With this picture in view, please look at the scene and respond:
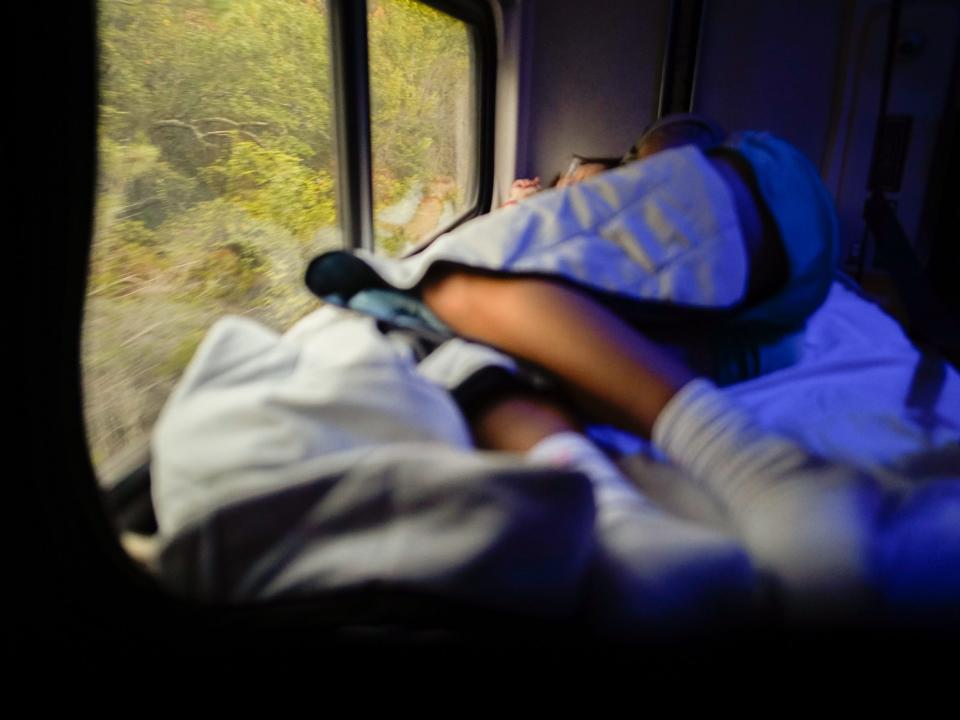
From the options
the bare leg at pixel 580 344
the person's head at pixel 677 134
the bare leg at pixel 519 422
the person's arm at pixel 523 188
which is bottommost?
the bare leg at pixel 519 422

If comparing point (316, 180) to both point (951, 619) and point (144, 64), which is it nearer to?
point (144, 64)

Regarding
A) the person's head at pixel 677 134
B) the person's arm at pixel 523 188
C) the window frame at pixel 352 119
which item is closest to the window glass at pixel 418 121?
the window frame at pixel 352 119

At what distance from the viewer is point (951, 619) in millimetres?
491

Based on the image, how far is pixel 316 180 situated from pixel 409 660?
1281mm

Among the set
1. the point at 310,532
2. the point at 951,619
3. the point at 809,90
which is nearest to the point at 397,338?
the point at 310,532

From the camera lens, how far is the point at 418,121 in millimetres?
2074

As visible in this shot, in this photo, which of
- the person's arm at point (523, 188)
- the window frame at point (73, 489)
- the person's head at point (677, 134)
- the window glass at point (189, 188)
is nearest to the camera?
the window frame at point (73, 489)

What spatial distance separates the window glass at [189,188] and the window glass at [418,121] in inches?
11.1

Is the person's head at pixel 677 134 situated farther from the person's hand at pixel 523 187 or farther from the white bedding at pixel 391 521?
the white bedding at pixel 391 521

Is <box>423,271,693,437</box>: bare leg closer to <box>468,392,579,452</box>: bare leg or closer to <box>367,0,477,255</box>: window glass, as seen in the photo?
<box>468,392,579,452</box>: bare leg

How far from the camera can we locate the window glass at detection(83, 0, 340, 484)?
87 centimetres

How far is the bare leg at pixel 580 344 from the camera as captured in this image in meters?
0.68

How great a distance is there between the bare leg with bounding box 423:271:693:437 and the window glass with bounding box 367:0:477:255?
0.99 metres

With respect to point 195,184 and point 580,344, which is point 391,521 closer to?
point 580,344
